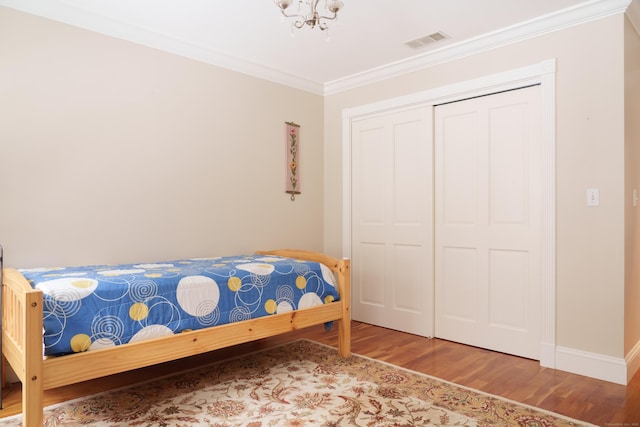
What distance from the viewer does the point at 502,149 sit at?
319 centimetres

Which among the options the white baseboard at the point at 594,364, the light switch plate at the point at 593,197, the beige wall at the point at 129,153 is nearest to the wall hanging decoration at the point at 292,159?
the beige wall at the point at 129,153

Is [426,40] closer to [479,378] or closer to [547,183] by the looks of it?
[547,183]

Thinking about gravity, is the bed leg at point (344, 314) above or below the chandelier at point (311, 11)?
below

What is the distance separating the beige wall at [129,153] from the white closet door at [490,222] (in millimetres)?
1419

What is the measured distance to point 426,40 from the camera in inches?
128

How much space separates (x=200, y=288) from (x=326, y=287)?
0.95 m

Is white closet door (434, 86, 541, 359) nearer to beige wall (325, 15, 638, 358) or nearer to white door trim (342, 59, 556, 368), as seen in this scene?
white door trim (342, 59, 556, 368)

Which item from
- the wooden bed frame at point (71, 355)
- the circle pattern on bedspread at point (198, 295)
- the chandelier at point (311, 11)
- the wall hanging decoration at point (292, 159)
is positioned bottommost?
the wooden bed frame at point (71, 355)

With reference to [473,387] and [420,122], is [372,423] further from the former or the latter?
[420,122]

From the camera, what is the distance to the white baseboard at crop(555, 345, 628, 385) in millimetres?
2574

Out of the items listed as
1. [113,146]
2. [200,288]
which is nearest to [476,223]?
[200,288]

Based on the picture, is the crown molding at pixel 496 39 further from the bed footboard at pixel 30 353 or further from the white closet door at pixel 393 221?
the bed footboard at pixel 30 353

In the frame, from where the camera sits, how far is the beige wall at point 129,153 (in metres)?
2.60

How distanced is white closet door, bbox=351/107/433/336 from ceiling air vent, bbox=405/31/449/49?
522mm
